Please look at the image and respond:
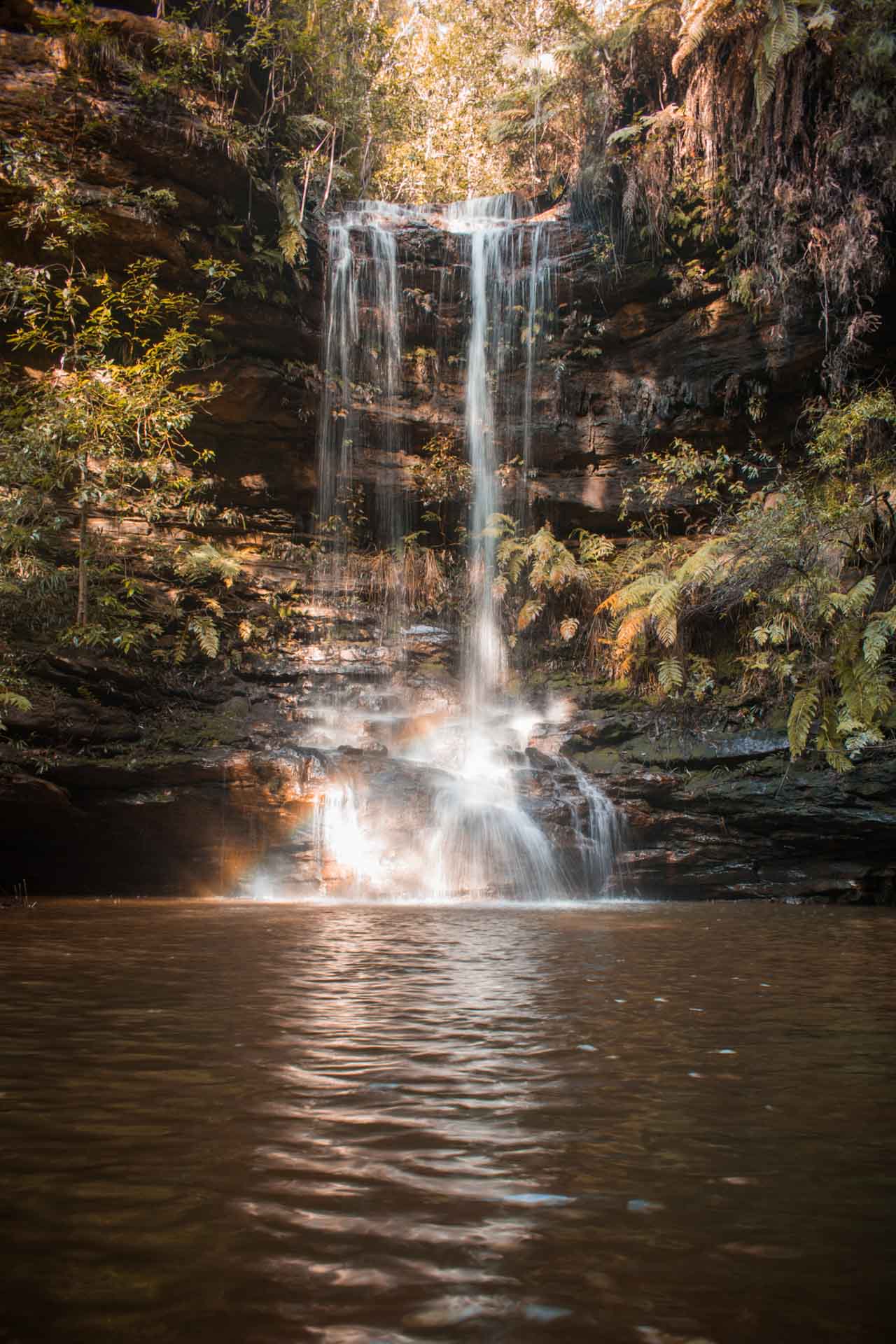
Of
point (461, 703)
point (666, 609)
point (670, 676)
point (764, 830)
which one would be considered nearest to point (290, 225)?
point (461, 703)

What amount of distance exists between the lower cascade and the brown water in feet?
15.5

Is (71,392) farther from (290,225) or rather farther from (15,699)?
(290,225)

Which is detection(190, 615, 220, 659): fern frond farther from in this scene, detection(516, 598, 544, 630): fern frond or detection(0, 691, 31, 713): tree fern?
detection(516, 598, 544, 630): fern frond

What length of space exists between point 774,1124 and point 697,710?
8.93 meters

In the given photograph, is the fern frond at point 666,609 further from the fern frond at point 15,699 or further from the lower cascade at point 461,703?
the fern frond at point 15,699

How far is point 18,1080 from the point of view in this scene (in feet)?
7.50

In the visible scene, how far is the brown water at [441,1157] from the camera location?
4.20ft

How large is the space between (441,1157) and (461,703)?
10762 mm

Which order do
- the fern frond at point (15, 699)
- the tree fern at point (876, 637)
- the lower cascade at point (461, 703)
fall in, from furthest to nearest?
the tree fern at point (876, 637), the lower cascade at point (461, 703), the fern frond at point (15, 699)

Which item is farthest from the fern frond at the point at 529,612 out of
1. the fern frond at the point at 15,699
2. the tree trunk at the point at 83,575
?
the fern frond at the point at 15,699

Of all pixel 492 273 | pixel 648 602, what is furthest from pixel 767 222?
pixel 648 602

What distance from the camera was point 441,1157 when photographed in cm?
185

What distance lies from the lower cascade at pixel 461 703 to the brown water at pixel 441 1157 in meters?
4.72

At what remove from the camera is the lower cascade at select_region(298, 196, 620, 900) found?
8.67m
